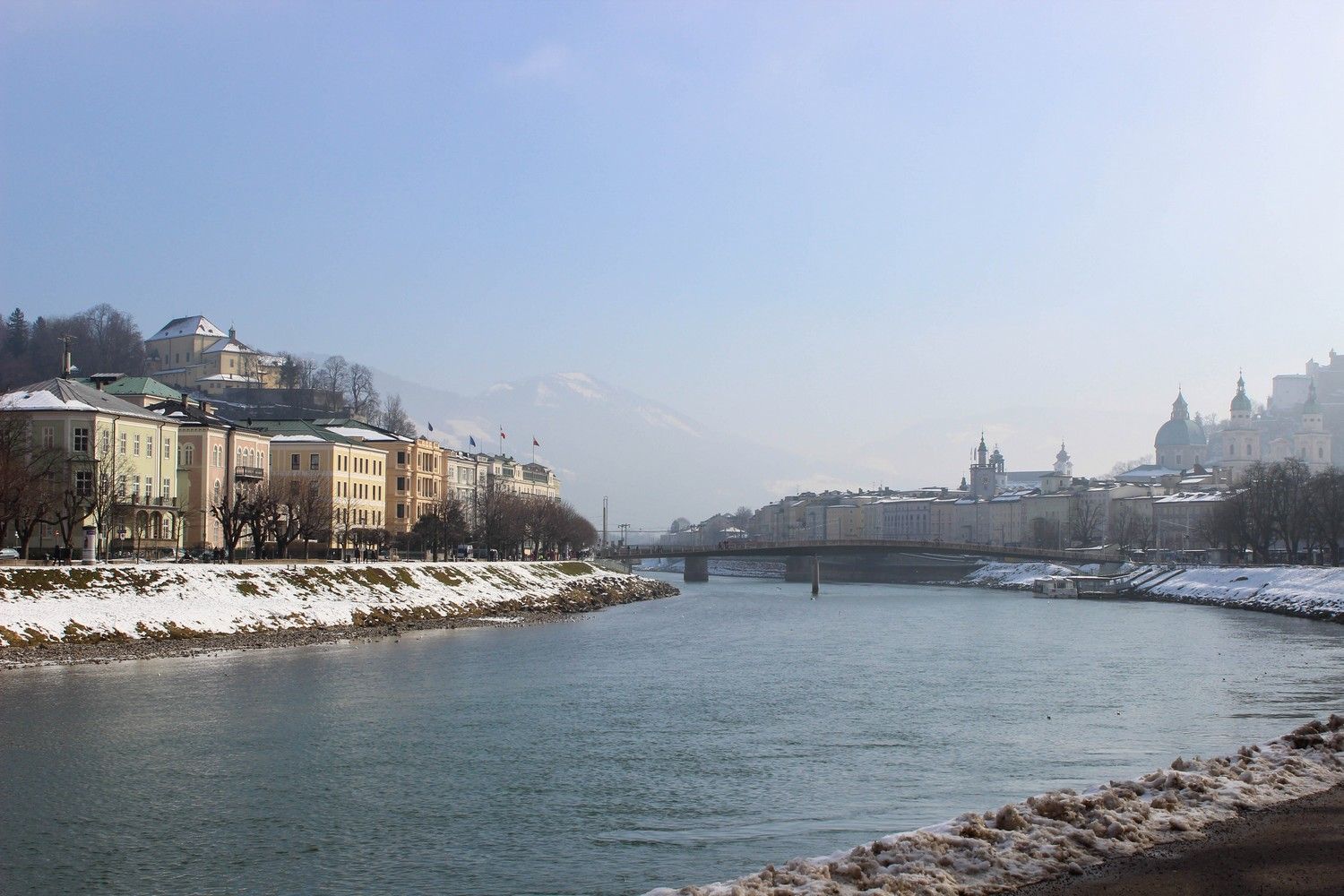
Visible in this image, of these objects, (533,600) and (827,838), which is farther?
(533,600)

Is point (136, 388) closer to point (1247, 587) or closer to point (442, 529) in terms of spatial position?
point (442, 529)

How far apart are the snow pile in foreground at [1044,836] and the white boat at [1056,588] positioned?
89.7 meters

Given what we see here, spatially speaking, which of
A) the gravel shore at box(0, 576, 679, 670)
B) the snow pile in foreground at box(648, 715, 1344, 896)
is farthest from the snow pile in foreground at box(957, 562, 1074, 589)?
the snow pile in foreground at box(648, 715, 1344, 896)

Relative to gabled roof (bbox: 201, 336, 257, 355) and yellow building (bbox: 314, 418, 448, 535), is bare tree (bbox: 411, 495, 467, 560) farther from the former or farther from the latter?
gabled roof (bbox: 201, 336, 257, 355)

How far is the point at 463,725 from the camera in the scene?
1106 inches

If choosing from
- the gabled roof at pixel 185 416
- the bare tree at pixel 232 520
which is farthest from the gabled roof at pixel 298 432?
the bare tree at pixel 232 520

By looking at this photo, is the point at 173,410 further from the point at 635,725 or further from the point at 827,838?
the point at 827,838

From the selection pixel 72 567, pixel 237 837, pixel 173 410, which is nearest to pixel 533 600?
pixel 173 410

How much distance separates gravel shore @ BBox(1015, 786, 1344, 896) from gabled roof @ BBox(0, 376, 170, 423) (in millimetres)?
56163

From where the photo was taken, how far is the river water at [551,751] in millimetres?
17203

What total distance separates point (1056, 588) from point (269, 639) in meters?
76.2

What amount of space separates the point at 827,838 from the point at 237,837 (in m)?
7.96

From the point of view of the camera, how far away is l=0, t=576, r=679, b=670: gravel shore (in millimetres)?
38281

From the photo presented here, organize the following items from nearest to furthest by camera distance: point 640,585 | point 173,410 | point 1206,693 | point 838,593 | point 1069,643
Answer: point 1206,693 < point 1069,643 < point 173,410 < point 640,585 < point 838,593
